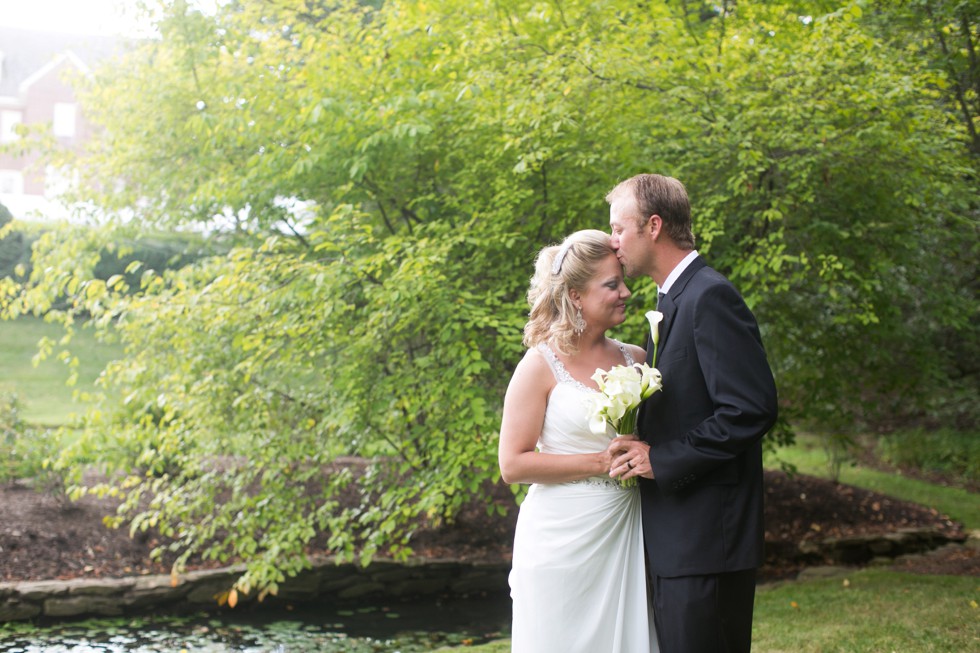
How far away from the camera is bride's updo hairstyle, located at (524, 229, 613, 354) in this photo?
3.08 meters

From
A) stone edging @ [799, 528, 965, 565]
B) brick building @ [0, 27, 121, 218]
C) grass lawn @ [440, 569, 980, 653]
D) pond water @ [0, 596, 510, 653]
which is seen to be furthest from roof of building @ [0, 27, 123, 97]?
grass lawn @ [440, 569, 980, 653]

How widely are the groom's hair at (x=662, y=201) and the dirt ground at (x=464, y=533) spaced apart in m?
6.46

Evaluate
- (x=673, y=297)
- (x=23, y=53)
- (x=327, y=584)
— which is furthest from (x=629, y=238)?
(x=23, y=53)

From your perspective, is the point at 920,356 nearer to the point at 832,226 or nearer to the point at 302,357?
the point at 832,226

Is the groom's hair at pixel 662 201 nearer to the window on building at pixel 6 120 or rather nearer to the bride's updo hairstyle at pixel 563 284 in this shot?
the bride's updo hairstyle at pixel 563 284

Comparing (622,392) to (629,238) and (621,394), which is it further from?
(629,238)

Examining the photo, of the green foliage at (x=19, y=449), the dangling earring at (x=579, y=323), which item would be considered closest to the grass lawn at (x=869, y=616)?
the dangling earring at (x=579, y=323)

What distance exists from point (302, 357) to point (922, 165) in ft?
14.6

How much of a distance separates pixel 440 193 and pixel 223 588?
4.14m

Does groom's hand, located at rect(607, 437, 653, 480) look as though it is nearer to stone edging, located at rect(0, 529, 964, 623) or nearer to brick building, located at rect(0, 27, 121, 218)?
stone edging, located at rect(0, 529, 964, 623)

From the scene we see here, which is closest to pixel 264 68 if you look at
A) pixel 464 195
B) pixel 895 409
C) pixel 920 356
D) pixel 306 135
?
pixel 306 135

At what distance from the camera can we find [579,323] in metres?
3.13

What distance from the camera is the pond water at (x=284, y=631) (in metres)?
7.05

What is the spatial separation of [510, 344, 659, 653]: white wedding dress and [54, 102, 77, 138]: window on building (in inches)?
1634
